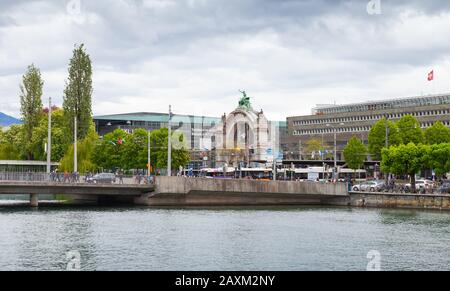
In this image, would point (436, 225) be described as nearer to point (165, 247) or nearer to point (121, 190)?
point (165, 247)

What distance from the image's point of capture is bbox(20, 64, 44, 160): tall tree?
431 ft

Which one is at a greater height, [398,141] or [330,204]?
→ [398,141]

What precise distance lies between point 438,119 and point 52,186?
98514 mm

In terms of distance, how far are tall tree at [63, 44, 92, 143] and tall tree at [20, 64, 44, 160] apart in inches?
340

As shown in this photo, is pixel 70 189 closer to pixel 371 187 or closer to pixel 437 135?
pixel 371 187

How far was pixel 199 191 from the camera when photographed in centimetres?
9831

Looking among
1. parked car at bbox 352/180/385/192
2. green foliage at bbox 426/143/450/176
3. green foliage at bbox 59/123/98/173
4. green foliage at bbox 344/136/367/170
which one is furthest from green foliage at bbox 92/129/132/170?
green foliage at bbox 426/143/450/176

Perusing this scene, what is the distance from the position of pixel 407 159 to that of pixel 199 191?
30.9 meters

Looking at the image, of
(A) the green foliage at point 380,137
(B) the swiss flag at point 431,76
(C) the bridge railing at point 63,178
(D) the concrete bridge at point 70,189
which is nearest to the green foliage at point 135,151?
(C) the bridge railing at point 63,178

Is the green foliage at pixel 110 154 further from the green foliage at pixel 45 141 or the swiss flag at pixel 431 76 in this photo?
the swiss flag at pixel 431 76

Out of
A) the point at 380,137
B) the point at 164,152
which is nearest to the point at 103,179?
the point at 164,152

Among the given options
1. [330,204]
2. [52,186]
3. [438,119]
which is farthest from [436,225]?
[438,119]

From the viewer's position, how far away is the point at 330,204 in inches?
4222
